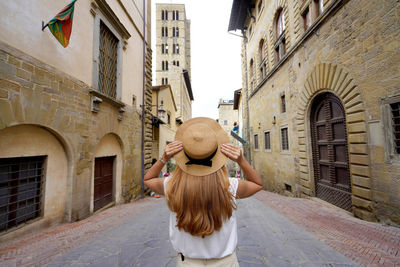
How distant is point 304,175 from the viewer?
7.63m

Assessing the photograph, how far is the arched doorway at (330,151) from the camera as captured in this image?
227 inches

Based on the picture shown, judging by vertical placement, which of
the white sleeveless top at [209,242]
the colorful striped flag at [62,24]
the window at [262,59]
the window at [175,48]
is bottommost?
the white sleeveless top at [209,242]

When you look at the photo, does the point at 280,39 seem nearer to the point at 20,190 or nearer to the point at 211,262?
the point at 211,262

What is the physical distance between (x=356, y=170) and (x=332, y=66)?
3.13 m

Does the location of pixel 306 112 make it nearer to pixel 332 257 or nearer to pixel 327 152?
pixel 327 152

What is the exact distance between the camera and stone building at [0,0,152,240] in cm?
340

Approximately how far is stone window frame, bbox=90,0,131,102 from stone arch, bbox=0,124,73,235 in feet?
6.50

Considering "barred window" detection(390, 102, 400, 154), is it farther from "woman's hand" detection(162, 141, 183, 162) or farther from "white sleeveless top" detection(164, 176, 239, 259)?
"woman's hand" detection(162, 141, 183, 162)

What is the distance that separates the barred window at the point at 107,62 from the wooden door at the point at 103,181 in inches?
96.8

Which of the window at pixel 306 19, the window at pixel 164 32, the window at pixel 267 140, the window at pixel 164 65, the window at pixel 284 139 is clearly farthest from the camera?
the window at pixel 164 32

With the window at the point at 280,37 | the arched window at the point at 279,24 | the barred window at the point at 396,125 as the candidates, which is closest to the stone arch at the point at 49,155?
the barred window at the point at 396,125

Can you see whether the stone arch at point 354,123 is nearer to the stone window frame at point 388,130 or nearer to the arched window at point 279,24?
the stone window frame at point 388,130

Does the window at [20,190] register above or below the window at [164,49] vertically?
below

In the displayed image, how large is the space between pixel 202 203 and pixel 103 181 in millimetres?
6253
